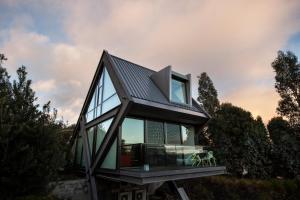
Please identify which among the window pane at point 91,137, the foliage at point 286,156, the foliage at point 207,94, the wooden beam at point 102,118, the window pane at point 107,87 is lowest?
the foliage at point 286,156

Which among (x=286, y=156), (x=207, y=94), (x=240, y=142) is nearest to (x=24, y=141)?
(x=240, y=142)

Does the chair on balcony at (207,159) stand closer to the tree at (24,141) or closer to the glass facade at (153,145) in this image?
the glass facade at (153,145)

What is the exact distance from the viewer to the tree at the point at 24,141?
491cm

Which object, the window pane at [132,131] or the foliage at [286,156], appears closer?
the window pane at [132,131]

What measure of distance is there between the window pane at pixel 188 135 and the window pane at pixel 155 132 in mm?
1762

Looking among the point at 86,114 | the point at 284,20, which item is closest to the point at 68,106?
the point at 86,114

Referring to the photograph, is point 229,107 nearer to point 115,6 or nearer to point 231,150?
point 231,150

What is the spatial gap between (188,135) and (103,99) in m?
5.80

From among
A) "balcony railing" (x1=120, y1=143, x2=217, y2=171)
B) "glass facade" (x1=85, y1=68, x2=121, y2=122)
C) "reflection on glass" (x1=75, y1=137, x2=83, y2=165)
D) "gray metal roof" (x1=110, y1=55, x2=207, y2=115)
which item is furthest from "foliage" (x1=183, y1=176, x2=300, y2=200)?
"reflection on glass" (x1=75, y1=137, x2=83, y2=165)

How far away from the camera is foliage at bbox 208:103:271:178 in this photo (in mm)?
14148

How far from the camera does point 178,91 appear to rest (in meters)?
11.8

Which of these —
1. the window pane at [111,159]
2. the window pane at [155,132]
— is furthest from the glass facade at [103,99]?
the window pane at [155,132]

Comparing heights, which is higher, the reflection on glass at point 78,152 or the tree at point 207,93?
the tree at point 207,93

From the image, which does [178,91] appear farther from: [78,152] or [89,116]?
[78,152]
